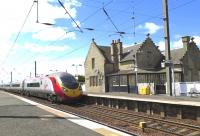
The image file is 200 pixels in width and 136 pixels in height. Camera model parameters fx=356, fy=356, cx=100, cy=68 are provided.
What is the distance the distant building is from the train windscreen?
764 inches

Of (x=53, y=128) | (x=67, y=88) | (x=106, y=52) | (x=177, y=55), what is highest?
(x=106, y=52)

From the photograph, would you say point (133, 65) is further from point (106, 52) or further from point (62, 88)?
point (62, 88)

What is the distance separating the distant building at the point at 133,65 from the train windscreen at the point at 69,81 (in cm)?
1940

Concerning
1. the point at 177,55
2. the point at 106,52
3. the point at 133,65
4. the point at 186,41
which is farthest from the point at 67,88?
the point at 106,52

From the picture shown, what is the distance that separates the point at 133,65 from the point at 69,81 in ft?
86.3

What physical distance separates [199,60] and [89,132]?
4575 cm

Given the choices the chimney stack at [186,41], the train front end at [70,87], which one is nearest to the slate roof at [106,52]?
the chimney stack at [186,41]

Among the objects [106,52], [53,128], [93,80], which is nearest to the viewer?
[53,128]

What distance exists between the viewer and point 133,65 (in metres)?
55.9

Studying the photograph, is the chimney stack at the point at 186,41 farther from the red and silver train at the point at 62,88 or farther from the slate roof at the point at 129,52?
the red and silver train at the point at 62,88

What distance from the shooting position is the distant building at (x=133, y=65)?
5241 cm

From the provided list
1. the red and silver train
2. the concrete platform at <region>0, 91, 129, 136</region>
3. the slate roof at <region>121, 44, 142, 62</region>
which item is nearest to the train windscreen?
the red and silver train

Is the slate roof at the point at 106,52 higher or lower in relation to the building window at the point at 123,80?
higher

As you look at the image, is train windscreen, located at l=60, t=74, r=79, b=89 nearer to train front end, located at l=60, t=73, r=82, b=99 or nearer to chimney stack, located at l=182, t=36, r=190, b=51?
train front end, located at l=60, t=73, r=82, b=99
